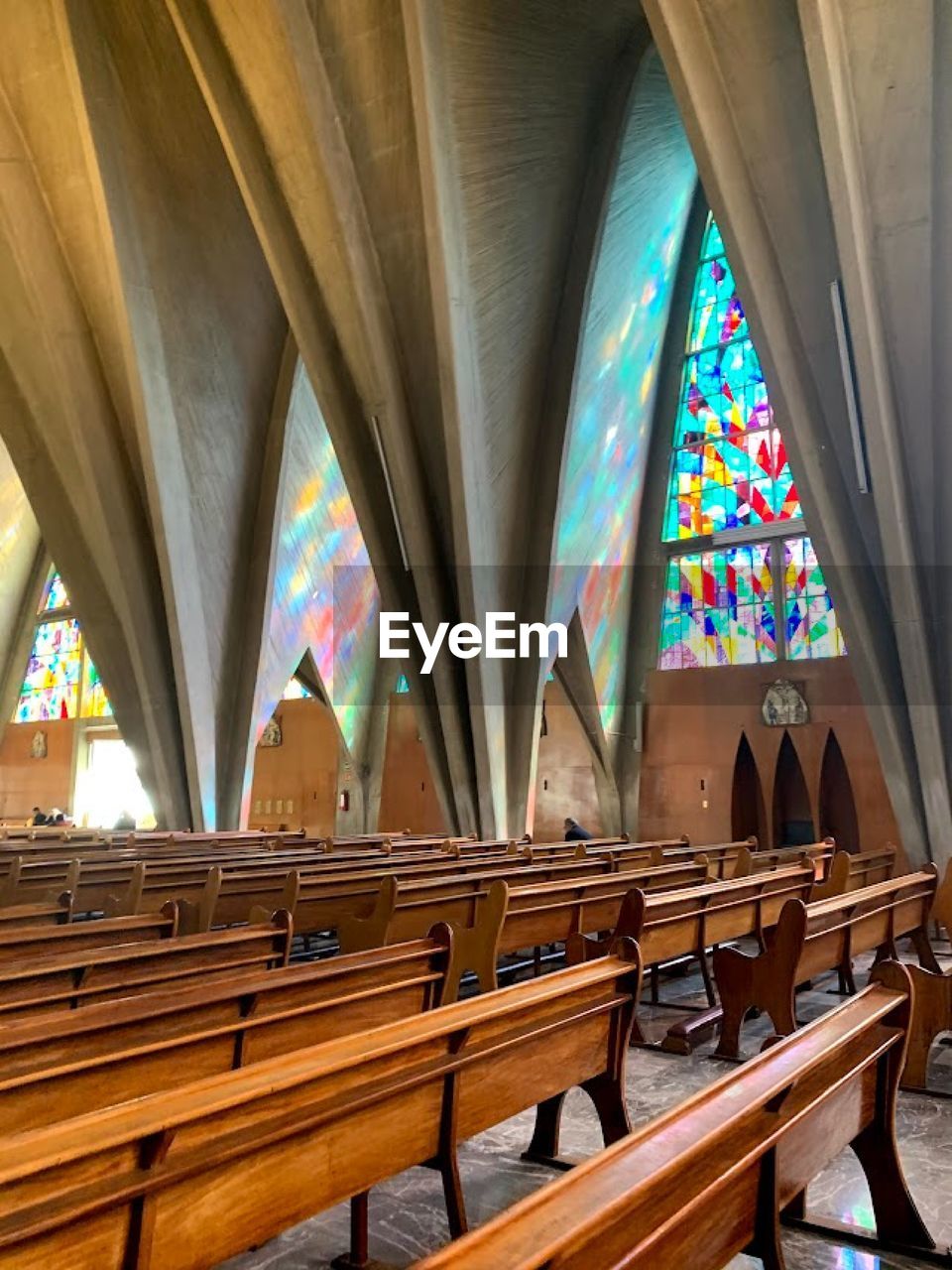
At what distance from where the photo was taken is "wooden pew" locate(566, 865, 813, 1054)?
333 cm

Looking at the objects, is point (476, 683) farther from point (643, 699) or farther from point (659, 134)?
point (659, 134)

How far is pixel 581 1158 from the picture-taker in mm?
2707

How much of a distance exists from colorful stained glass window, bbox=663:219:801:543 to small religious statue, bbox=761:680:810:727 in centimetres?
256

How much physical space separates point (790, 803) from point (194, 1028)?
12.5 metres

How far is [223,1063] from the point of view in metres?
2.06

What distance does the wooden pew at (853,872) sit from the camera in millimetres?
4824

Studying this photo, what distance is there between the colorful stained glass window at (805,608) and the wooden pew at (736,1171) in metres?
11.5

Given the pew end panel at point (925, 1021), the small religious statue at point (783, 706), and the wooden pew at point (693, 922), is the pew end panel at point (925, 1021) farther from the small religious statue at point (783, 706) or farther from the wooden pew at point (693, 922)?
the small religious statue at point (783, 706)

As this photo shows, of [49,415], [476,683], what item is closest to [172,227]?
[49,415]

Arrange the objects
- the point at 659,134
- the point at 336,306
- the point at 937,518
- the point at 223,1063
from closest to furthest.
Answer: the point at 223,1063 < the point at 937,518 < the point at 336,306 < the point at 659,134

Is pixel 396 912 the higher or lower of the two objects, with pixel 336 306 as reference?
lower

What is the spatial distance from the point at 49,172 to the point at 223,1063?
10.1m

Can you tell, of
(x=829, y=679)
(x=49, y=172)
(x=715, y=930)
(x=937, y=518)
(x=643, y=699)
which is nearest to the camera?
(x=715, y=930)

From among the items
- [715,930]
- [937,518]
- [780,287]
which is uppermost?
[780,287]
